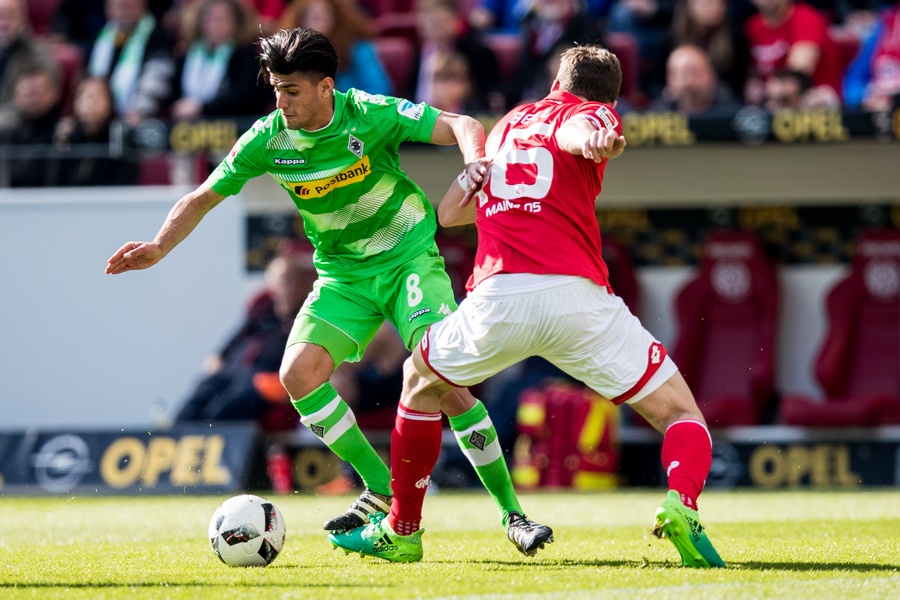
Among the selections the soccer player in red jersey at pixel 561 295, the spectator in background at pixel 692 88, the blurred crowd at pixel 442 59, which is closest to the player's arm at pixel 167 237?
the soccer player in red jersey at pixel 561 295

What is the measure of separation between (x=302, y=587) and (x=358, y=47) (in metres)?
7.55

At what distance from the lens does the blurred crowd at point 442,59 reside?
36.7ft

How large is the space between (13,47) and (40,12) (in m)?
1.85

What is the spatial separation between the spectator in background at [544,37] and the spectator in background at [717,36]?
0.70m

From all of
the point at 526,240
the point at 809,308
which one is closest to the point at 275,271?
the point at 809,308

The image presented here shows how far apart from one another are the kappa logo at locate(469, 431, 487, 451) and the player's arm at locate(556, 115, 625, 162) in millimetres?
1499

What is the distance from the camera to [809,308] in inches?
457

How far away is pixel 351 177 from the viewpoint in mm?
6199

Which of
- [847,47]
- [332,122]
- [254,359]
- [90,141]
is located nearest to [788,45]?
[847,47]

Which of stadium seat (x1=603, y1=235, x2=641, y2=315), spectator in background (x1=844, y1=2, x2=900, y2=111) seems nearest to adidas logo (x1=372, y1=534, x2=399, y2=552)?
stadium seat (x1=603, y1=235, x2=641, y2=315)

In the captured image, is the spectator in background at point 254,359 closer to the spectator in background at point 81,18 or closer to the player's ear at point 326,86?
the spectator in background at point 81,18

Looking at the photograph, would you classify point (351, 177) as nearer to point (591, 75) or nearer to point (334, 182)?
point (334, 182)

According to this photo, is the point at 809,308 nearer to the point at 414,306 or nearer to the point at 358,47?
the point at 358,47

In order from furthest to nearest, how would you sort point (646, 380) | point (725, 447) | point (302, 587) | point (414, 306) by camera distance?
point (725, 447)
point (414, 306)
point (646, 380)
point (302, 587)
